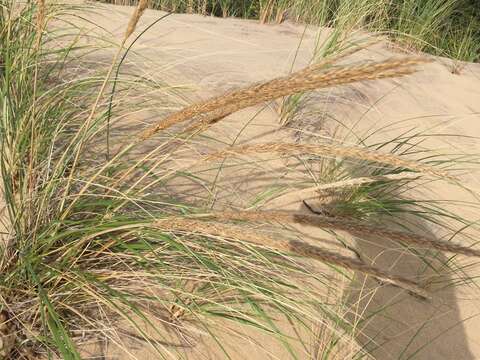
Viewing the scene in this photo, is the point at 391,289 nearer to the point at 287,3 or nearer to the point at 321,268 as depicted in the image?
the point at 321,268

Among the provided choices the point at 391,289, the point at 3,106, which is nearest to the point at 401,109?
the point at 391,289

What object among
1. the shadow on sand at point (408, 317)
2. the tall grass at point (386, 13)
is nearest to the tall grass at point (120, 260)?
the shadow on sand at point (408, 317)

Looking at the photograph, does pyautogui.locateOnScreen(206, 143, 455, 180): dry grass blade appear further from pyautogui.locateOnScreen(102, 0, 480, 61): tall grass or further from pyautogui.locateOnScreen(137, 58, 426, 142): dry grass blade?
pyautogui.locateOnScreen(102, 0, 480, 61): tall grass

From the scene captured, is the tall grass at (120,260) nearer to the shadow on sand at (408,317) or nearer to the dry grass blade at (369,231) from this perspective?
the dry grass blade at (369,231)

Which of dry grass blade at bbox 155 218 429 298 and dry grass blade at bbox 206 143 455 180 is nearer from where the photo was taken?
dry grass blade at bbox 155 218 429 298

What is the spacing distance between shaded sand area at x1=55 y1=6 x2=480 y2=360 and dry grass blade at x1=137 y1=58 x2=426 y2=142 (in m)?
0.39

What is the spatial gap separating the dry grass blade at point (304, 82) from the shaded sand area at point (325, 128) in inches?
15.2

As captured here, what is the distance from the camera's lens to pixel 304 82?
2.36ft

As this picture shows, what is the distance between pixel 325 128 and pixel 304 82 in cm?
196

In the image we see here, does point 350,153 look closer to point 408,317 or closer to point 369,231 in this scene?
point 369,231

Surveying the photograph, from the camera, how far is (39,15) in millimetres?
1004

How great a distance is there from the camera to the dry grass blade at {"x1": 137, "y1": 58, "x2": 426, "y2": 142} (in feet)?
2.09

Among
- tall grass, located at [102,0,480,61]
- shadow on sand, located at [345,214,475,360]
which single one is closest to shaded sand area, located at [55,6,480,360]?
shadow on sand, located at [345,214,475,360]

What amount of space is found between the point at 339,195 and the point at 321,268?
511 millimetres
